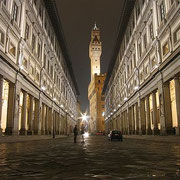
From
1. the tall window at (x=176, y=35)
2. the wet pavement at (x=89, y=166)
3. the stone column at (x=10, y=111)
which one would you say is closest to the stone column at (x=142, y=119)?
the tall window at (x=176, y=35)

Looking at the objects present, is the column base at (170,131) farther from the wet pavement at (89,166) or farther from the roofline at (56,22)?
the roofline at (56,22)

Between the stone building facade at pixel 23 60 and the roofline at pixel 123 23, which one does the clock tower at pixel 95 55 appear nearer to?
the roofline at pixel 123 23

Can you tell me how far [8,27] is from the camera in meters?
21.3

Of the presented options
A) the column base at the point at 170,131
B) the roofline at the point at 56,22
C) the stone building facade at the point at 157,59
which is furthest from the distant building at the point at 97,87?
the column base at the point at 170,131

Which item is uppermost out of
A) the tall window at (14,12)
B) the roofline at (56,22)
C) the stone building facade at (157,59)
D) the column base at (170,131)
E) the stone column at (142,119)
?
the roofline at (56,22)

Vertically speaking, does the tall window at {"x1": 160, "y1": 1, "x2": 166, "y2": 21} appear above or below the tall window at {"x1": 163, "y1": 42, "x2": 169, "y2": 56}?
above

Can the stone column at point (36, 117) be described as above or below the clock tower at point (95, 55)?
below

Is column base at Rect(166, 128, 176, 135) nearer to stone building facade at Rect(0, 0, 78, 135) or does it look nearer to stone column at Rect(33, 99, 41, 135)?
stone building facade at Rect(0, 0, 78, 135)

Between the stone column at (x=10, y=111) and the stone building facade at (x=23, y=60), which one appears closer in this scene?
the stone building facade at (x=23, y=60)

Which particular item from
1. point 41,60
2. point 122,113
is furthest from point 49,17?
point 122,113

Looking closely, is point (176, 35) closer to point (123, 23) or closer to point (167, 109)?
point (167, 109)

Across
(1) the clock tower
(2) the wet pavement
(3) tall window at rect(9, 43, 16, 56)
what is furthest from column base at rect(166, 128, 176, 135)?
(1) the clock tower

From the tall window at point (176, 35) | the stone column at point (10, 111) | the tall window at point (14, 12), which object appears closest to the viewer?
the tall window at point (176, 35)

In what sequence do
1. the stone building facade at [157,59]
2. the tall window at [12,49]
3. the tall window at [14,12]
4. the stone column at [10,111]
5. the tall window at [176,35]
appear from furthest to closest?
the tall window at [14,12]
the tall window at [12,49]
the stone column at [10,111]
the stone building facade at [157,59]
the tall window at [176,35]
